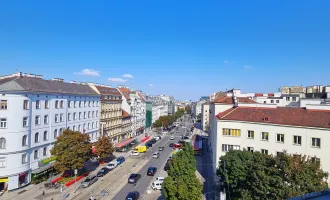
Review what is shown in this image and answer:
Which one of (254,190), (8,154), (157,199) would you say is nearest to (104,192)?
(157,199)

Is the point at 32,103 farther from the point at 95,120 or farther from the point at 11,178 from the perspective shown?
the point at 95,120

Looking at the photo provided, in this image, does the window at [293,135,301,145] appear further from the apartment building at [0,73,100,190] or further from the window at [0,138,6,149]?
the window at [0,138,6,149]

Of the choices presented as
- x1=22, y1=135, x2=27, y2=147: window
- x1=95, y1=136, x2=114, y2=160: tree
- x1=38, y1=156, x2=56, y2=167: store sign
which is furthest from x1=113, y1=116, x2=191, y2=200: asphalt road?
x1=22, y1=135, x2=27, y2=147: window

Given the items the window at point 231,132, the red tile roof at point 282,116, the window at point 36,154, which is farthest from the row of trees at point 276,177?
the window at point 36,154

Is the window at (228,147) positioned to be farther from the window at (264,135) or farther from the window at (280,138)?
the window at (280,138)

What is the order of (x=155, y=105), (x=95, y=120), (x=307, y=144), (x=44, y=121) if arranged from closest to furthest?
(x=307, y=144), (x=44, y=121), (x=95, y=120), (x=155, y=105)

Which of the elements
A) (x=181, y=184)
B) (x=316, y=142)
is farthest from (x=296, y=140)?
(x=181, y=184)

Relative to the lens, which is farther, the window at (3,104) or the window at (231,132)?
the window at (231,132)
